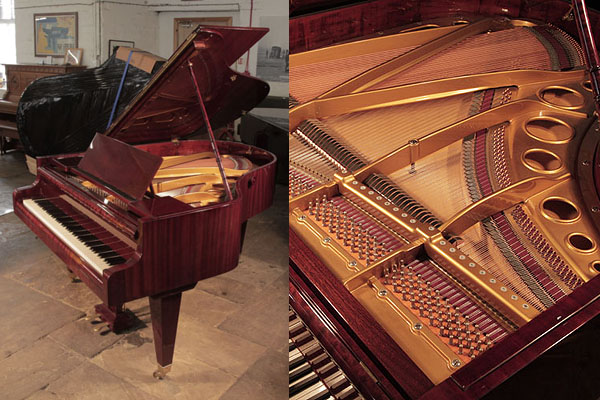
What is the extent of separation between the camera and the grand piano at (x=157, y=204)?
1.81 metres

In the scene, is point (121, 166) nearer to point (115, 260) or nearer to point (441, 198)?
point (115, 260)

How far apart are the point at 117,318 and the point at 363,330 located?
1.78 m

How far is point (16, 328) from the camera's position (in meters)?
2.43

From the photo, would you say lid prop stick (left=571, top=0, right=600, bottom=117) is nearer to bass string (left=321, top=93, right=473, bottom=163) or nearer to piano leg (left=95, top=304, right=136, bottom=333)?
bass string (left=321, top=93, right=473, bottom=163)

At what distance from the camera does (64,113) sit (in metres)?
3.47

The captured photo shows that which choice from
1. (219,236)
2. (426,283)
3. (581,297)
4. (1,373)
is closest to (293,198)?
(426,283)

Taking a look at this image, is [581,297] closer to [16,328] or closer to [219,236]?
[219,236]

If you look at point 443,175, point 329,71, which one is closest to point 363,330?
point 443,175

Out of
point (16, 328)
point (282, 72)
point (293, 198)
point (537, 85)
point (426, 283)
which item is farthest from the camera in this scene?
point (282, 72)

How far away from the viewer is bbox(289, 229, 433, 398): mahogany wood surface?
928 mm

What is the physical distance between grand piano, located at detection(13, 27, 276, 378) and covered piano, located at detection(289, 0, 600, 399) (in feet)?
1.50

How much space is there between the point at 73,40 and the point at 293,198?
182 centimetres

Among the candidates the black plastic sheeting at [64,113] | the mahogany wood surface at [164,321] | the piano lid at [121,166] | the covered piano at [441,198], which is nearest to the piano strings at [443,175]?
the covered piano at [441,198]

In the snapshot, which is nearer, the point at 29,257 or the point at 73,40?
the point at 73,40
